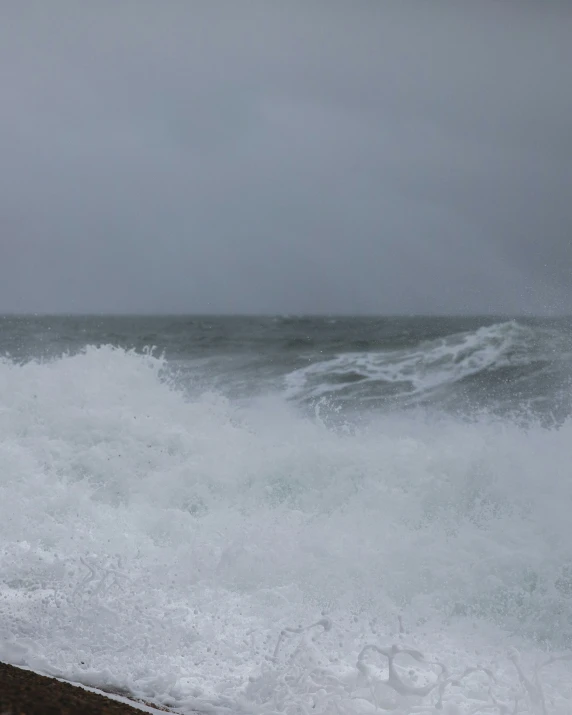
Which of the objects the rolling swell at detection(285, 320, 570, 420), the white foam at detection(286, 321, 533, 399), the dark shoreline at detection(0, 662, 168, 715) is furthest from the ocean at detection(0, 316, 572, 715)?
the white foam at detection(286, 321, 533, 399)

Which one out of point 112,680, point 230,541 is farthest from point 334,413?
point 112,680

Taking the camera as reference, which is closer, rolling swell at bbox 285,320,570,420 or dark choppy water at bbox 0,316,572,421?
dark choppy water at bbox 0,316,572,421

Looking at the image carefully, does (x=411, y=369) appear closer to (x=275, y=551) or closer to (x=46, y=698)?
(x=275, y=551)

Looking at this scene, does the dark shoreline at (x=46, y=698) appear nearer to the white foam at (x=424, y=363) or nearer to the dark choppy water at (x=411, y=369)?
the dark choppy water at (x=411, y=369)

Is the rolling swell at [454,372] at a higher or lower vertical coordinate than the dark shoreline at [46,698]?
higher

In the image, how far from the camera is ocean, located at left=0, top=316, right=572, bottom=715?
14.0ft

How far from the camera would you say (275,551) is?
589 cm

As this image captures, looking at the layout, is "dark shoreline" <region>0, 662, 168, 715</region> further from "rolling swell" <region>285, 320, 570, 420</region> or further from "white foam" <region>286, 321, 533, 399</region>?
"white foam" <region>286, 321, 533, 399</region>

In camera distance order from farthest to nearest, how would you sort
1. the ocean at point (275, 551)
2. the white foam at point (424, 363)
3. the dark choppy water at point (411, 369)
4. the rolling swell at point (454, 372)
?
the white foam at point (424, 363) < the rolling swell at point (454, 372) < the dark choppy water at point (411, 369) < the ocean at point (275, 551)

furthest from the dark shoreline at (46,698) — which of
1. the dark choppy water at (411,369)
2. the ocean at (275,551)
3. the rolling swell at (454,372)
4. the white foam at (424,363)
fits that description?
the white foam at (424,363)

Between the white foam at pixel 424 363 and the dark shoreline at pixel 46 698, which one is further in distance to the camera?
the white foam at pixel 424 363

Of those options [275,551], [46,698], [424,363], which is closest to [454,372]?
[424,363]

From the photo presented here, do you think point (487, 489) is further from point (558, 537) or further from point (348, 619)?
point (348, 619)

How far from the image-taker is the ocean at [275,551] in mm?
4266
